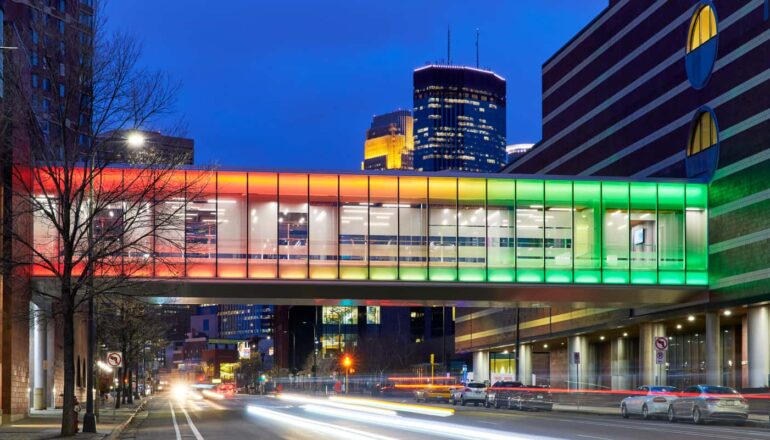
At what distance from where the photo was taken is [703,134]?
56219mm

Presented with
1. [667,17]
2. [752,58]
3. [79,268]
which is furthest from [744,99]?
[79,268]

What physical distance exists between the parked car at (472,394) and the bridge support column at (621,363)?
1075cm

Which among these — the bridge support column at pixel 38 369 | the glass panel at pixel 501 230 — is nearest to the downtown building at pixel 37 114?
the bridge support column at pixel 38 369

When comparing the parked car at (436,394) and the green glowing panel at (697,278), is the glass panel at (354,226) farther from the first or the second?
the parked car at (436,394)

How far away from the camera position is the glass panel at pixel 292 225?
5375 cm

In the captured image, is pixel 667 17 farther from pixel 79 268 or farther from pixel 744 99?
pixel 79 268

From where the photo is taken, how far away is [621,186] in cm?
5653

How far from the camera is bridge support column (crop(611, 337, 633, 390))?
70.9 meters

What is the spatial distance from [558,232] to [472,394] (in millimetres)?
14238

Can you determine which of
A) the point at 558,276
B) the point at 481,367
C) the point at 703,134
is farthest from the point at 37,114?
the point at 481,367

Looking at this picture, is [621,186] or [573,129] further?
[573,129]

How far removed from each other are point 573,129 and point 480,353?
33.6 m

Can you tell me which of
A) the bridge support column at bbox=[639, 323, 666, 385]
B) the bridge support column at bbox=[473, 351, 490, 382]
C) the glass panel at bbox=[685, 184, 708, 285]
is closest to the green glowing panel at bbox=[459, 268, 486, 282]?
the glass panel at bbox=[685, 184, 708, 285]

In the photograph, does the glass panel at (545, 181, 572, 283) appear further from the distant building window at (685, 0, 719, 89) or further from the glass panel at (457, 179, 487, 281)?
the distant building window at (685, 0, 719, 89)
